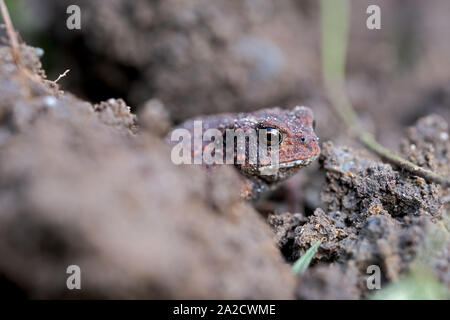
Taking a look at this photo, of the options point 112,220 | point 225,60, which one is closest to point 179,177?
point 112,220

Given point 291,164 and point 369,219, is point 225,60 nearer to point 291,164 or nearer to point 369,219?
point 291,164

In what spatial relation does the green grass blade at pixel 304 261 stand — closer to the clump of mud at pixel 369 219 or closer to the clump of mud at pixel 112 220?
the clump of mud at pixel 369 219

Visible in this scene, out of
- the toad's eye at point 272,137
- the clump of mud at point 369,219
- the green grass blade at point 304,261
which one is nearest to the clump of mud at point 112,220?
the green grass blade at point 304,261

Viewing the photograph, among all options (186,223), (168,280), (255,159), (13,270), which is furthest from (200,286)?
(255,159)

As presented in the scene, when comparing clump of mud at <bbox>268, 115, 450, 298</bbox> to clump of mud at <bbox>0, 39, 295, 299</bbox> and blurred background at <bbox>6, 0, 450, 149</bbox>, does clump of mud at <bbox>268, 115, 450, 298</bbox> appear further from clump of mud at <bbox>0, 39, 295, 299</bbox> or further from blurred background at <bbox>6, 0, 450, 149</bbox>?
blurred background at <bbox>6, 0, 450, 149</bbox>

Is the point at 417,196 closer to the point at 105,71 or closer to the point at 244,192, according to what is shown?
the point at 244,192

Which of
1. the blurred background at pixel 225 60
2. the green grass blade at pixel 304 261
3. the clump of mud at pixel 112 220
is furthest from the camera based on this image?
the blurred background at pixel 225 60

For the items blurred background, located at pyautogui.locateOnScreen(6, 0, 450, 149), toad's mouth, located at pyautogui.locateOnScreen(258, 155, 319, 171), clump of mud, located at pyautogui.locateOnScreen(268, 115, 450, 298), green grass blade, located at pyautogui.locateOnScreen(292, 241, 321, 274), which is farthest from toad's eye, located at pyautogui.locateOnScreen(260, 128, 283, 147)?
blurred background, located at pyautogui.locateOnScreen(6, 0, 450, 149)

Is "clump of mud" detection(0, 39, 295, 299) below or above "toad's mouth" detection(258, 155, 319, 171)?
below

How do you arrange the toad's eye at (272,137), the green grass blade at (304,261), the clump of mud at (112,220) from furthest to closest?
the toad's eye at (272,137), the green grass blade at (304,261), the clump of mud at (112,220)
